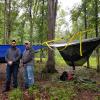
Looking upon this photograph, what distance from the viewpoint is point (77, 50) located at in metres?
11.2

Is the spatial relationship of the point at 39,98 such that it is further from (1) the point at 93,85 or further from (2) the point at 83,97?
(1) the point at 93,85

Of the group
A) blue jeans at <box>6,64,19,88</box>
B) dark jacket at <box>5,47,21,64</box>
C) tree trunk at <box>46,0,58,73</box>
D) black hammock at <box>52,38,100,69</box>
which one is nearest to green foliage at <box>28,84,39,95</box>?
blue jeans at <box>6,64,19,88</box>

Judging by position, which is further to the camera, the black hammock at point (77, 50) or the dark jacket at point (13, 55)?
the black hammock at point (77, 50)

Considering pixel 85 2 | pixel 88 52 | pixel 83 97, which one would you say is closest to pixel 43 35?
pixel 85 2

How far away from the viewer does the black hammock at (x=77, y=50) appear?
10613 mm

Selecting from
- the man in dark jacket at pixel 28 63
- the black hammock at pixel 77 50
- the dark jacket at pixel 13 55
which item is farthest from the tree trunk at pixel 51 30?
the dark jacket at pixel 13 55

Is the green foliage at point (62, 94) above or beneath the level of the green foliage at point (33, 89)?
beneath

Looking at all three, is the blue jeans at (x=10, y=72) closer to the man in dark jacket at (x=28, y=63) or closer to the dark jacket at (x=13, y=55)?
the dark jacket at (x=13, y=55)

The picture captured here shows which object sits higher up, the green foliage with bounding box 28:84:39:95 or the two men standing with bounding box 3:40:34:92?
the two men standing with bounding box 3:40:34:92

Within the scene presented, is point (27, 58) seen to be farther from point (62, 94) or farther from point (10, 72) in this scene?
point (62, 94)

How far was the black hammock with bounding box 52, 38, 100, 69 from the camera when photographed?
10.6 meters

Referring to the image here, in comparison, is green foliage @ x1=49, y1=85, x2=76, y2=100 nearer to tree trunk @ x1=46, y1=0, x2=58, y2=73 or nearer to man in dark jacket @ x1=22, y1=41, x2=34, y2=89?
man in dark jacket @ x1=22, y1=41, x2=34, y2=89

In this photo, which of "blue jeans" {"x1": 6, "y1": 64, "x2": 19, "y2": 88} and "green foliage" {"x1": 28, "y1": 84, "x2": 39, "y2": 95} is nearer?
"green foliage" {"x1": 28, "y1": 84, "x2": 39, "y2": 95}

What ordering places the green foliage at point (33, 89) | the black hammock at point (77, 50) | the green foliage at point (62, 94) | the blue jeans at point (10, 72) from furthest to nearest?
1. the black hammock at point (77, 50)
2. the blue jeans at point (10, 72)
3. the green foliage at point (33, 89)
4. the green foliage at point (62, 94)
